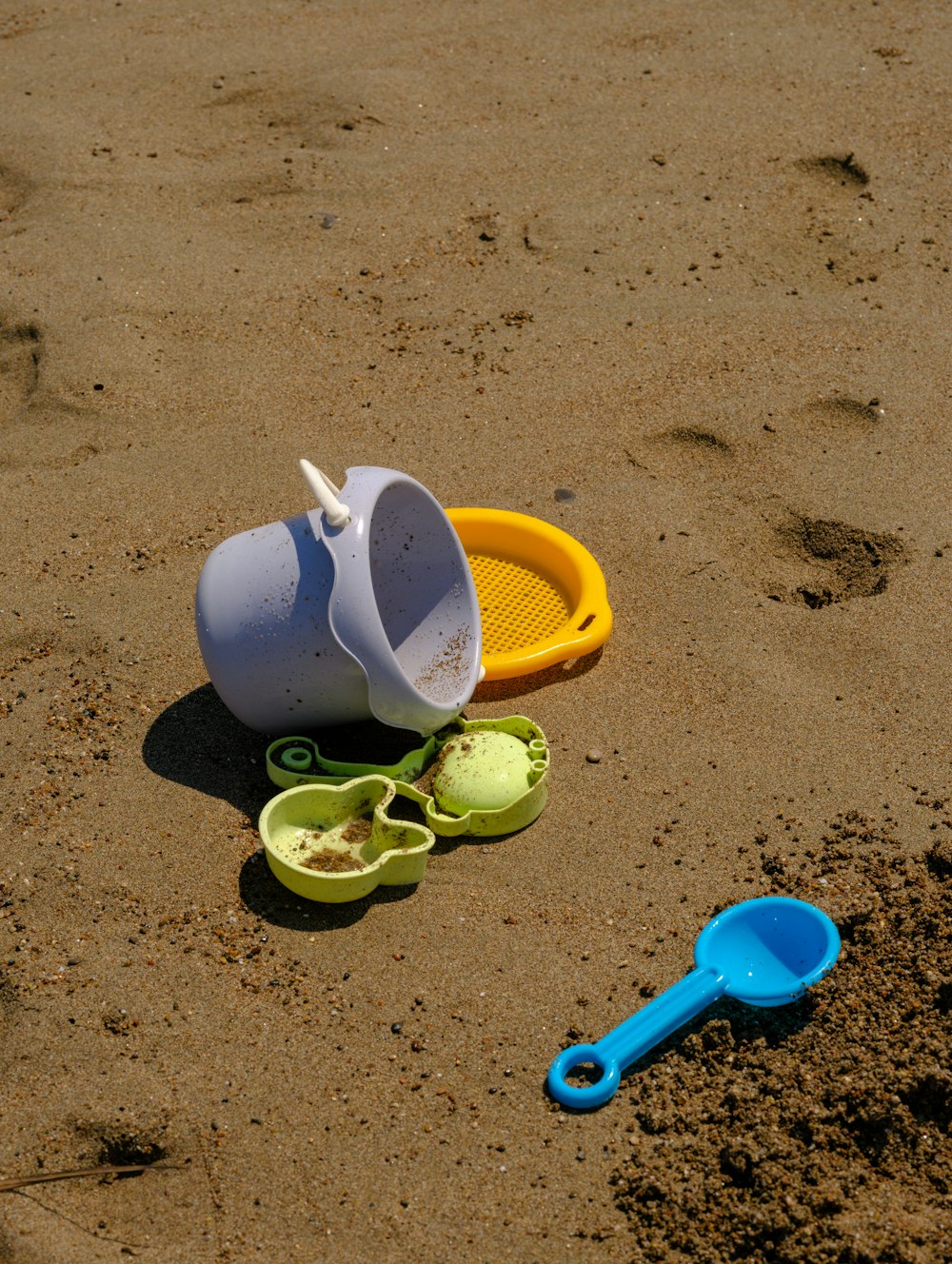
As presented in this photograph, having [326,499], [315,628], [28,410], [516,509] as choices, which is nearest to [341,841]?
[315,628]

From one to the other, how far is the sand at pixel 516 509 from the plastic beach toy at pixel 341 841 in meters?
0.08

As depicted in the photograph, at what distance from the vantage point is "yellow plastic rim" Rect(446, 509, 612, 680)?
317 centimetres

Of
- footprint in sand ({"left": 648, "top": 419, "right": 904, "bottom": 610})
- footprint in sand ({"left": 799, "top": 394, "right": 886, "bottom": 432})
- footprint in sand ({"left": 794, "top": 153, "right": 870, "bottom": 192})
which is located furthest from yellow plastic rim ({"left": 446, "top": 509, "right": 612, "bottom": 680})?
footprint in sand ({"left": 794, "top": 153, "right": 870, "bottom": 192})

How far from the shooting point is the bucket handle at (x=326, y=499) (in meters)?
2.68

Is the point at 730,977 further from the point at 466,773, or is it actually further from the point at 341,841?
the point at 341,841

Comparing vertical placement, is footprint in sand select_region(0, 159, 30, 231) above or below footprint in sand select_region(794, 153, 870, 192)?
above

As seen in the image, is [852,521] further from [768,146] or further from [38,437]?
[38,437]

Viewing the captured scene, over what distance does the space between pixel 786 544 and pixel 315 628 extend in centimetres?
138

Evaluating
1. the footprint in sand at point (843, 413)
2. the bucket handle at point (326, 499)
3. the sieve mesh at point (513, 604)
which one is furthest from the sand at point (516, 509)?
the bucket handle at point (326, 499)

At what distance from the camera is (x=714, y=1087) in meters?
2.35

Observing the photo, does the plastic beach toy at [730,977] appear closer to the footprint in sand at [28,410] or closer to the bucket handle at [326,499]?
the bucket handle at [326,499]

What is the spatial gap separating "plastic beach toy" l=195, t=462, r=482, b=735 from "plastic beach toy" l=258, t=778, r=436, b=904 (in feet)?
0.61

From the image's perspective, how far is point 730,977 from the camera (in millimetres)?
2480

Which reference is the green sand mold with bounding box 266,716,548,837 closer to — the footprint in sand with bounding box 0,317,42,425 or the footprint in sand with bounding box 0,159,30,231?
the footprint in sand with bounding box 0,317,42,425
